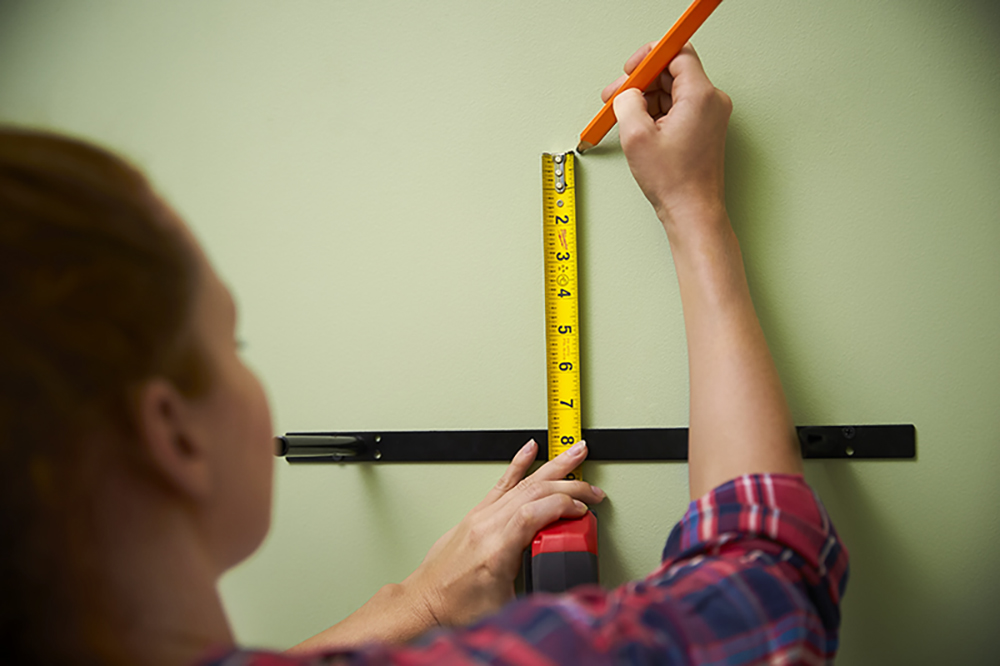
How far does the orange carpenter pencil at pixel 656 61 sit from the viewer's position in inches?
25.9

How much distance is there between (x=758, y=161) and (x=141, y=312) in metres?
0.78

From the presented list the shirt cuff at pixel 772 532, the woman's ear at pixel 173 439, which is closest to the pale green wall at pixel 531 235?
the shirt cuff at pixel 772 532

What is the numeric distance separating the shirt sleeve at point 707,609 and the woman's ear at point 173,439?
0.12m

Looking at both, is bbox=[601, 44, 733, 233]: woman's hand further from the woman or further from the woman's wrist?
the woman

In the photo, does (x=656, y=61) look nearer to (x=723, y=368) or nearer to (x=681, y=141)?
(x=681, y=141)

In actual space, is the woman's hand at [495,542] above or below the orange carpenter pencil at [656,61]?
below

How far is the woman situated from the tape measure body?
10.6 inches

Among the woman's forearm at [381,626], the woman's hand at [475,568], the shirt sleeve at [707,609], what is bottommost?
the woman's forearm at [381,626]

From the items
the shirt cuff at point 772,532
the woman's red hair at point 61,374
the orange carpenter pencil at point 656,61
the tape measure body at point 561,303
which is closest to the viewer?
the woman's red hair at point 61,374

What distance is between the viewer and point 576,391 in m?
0.79

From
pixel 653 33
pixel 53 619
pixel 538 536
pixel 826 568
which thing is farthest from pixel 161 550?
pixel 653 33

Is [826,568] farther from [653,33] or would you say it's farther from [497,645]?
[653,33]

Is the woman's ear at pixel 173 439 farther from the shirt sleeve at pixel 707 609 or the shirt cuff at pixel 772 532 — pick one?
the shirt cuff at pixel 772 532

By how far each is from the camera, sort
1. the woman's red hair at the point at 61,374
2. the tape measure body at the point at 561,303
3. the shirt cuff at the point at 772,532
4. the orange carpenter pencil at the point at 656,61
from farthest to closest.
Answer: the tape measure body at the point at 561,303, the orange carpenter pencil at the point at 656,61, the shirt cuff at the point at 772,532, the woman's red hair at the point at 61,374
